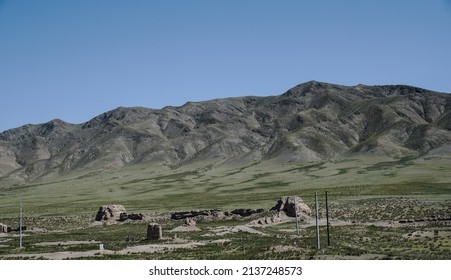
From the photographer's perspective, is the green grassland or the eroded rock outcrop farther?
the eroded rock outcrop

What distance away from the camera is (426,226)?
Answer: 176 feet

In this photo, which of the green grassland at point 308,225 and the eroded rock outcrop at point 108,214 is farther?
the eroded rock outcrop at point 108,214

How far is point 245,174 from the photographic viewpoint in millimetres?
189875

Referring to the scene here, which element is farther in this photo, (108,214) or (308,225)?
(108,214)

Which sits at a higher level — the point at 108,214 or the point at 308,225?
the point at 108,214

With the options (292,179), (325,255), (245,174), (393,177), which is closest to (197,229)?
(325,255)

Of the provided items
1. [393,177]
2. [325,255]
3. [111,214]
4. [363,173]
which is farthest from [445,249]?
[363,173]

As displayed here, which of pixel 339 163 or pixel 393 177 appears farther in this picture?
pixel 339 163

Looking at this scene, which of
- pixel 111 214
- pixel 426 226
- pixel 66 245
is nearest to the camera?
pixel 66 245

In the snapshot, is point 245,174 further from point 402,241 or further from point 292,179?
point 402,241

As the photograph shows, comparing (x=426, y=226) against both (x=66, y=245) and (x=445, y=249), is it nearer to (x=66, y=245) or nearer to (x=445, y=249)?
(x=445, y=249)

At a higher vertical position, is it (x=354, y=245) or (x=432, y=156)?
(x=432, y=156)

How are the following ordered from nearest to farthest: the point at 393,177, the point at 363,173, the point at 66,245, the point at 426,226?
the point at 66,245 → the point at 426,226 → the point at 393,177 → the point at 363,173

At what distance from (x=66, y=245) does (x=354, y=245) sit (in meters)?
25.2
